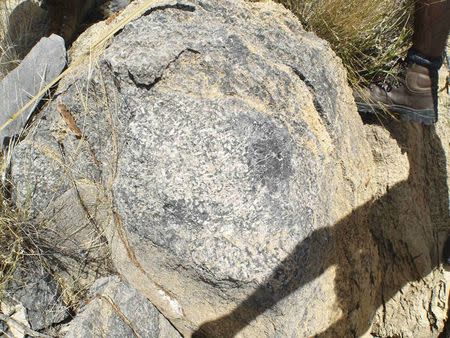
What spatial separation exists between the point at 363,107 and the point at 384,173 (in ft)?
1.16

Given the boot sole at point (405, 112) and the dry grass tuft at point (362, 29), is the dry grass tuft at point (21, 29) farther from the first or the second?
the boot sole at point (405, 112)

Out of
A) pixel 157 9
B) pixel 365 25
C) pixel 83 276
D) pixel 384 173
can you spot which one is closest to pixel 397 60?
pixel 365 25

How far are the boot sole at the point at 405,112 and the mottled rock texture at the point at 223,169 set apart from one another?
6.2 inches

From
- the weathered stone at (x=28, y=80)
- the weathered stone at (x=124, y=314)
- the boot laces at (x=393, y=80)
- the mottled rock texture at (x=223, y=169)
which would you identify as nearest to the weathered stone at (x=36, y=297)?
the weathered stone at (x=124, y=314)

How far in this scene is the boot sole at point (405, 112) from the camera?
2613 mm

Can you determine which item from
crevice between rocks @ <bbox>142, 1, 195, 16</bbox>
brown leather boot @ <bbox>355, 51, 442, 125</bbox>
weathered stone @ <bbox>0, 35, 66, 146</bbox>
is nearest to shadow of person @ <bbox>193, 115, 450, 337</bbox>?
brown leather boot @ <bbox>355, 51, 442, 125</bbox>

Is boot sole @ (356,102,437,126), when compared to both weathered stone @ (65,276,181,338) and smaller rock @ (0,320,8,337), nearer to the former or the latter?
weathered stone @ (65,276,181,338)

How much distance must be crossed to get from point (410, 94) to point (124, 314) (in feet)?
5.60

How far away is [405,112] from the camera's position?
265cm

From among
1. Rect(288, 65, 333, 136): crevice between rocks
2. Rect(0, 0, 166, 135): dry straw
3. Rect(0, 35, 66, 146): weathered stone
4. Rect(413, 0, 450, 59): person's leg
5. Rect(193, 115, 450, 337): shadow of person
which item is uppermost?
Rect(0, 0, 166, 135): dry straw

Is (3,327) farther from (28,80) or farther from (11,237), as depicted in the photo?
(28,80)

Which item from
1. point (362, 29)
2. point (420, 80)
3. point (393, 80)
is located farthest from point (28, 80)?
point (420, 80)

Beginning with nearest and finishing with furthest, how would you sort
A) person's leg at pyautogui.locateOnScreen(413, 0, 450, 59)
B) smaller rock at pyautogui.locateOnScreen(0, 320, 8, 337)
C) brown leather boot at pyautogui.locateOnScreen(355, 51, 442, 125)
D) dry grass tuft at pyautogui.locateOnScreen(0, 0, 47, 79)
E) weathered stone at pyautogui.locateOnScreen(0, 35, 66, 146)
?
1. smaller rock at pyautogui.locateOnScreen(0, 320, 8, 337)
2. weathered stone at pyautogui.locateOnScreen(0, 35, 66, 146)
3. person's leg at pyautogui.locateOnScreen(413, 0, 450, 59)
4. brown leather boot at pyautogui.locateOnScreen(355, 51, 442, 125)
5. dry grass tuft at pyautogui.locateOnScreen(0, 0, 47, 79)

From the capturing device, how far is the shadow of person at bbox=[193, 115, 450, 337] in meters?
1.89
